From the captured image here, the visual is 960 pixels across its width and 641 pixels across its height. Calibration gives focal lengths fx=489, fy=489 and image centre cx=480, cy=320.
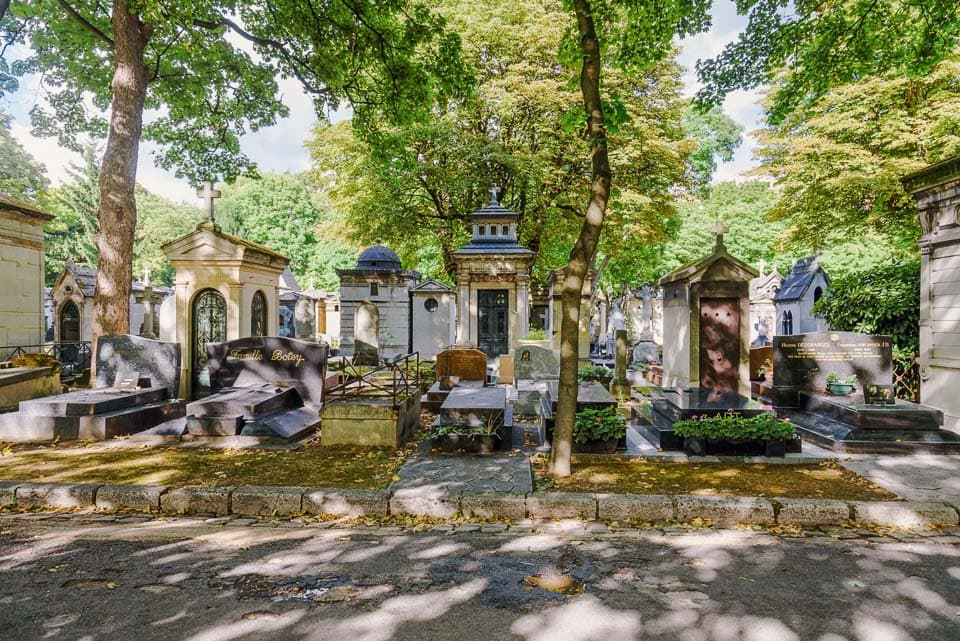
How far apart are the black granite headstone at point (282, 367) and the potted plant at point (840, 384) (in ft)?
28.0

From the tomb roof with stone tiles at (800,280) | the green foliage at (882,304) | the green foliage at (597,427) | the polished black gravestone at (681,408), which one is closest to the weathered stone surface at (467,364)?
the polished black gravestone at (681,408)

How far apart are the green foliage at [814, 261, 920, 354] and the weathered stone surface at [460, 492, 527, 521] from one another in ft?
30.7

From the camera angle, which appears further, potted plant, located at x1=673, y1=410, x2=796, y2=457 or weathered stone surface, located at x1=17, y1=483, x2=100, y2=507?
potted plant, located at x1=673, y1=410, x2=796, y2=457

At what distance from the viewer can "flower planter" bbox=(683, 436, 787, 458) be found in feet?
20.2

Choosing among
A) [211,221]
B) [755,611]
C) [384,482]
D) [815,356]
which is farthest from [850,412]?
[211,221]

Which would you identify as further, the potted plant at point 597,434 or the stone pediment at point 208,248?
the stone pediment at point 208,248

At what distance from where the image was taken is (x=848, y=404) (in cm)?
741

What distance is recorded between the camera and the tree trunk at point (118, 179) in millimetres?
9562

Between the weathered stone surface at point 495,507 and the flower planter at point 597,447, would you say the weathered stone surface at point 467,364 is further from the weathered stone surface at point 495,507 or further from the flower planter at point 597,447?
the weathered stone surface at point 495,507

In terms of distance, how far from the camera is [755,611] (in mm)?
3070

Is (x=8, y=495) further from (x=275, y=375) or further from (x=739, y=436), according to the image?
(x=739, y=436)

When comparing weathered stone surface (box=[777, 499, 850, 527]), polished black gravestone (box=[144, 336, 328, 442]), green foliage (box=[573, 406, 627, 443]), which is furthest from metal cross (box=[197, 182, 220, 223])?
weathered stone surface (box=[777, 499, 850, 527])

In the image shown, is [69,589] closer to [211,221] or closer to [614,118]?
[614,118]

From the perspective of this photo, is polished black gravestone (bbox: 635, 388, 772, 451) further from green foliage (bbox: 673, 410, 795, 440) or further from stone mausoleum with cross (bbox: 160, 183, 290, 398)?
stone mausoleum with cross (bbox: 160, 183, 290, 398)
